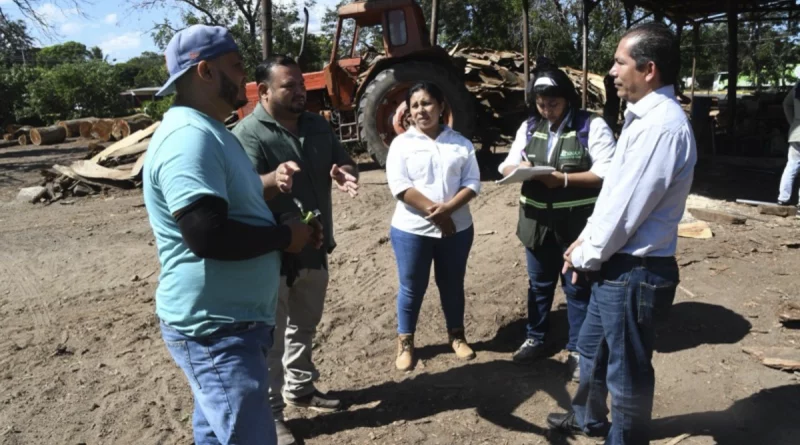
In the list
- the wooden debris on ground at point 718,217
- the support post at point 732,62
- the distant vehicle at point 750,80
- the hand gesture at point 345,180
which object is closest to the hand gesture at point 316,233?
the hand gesture at point 345,180

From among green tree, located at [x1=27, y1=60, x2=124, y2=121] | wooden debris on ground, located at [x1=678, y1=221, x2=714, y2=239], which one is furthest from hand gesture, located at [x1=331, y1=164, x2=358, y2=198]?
green tree, located at [x1=27, y1=60, x2=124, y2=121]

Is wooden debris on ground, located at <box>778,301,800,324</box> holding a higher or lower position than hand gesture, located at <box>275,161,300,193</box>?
lower

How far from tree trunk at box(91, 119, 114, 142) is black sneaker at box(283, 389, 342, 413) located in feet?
57.1

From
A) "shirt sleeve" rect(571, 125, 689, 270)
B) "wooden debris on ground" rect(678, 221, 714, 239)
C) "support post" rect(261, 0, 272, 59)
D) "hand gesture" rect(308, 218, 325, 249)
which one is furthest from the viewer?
"support post" rect(261, 0, 272, 59)

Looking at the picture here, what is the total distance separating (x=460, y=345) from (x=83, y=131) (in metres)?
19.3

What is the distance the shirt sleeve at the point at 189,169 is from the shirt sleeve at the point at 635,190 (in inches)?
A: 53.5

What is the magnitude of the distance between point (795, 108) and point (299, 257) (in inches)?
246

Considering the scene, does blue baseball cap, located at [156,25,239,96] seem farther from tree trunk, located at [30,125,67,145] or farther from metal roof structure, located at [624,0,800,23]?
tree trunk, located at [30,125,67,145]

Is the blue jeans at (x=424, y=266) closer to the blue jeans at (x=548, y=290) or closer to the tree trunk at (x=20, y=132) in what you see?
the blue jeans at (x=548, y=290)

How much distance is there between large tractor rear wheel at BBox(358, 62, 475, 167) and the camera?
8.55 metres

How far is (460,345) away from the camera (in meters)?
3.84

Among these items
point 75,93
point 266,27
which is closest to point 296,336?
point 266,27

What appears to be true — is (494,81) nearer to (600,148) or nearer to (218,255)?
(600,148)

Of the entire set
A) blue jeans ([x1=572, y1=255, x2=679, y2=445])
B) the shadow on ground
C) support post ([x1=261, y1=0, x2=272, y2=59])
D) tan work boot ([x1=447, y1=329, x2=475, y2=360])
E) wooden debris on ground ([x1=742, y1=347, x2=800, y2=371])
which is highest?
support post ([x1=261, y1=0, x2=272, y2=59])
